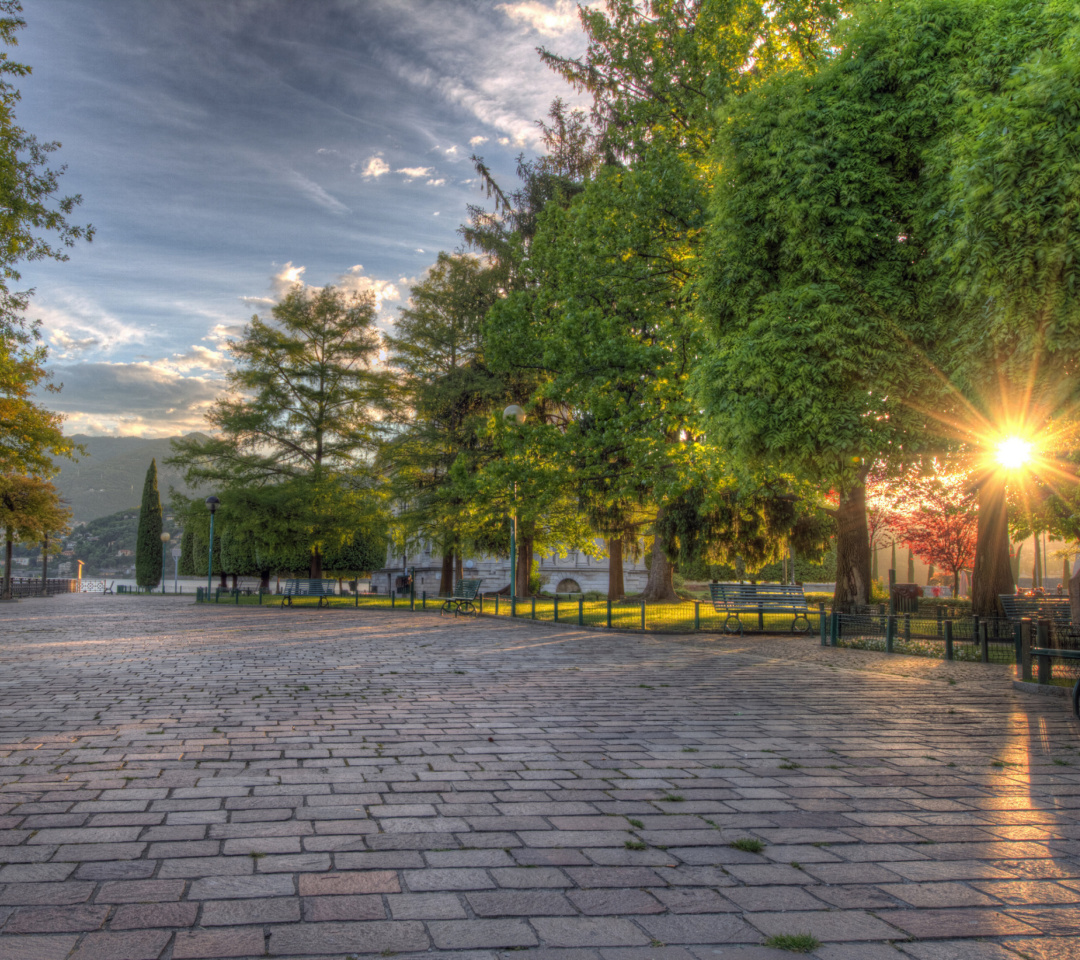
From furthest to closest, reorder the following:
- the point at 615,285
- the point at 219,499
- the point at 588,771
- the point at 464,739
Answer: the point at 219,499 → the point at 615,285 → the point at 464,739 → the point at 588,771

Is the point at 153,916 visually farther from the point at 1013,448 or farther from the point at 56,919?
the point at 1013,448

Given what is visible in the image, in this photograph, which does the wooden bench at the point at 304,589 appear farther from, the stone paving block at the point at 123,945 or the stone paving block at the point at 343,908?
the stone paving block at the point at 123,945

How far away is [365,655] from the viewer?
40.7ft

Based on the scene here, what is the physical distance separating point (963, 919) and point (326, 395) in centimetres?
3405

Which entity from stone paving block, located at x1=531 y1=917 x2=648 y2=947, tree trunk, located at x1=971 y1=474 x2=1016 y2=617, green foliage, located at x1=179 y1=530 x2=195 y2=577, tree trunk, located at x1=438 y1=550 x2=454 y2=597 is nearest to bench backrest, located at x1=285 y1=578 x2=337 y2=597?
tree trunk, located at x1=438 y1=550 x2=454 y2=597

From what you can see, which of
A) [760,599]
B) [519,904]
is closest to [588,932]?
[519,904]

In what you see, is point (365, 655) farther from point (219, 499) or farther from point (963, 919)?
point (219, 499)

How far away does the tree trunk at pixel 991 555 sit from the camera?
65.0 feet

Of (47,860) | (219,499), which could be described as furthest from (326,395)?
(47,860)

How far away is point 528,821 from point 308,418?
3262cm

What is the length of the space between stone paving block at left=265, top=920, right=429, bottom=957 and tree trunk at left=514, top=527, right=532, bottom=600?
91.9 feet

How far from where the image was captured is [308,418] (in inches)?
1377

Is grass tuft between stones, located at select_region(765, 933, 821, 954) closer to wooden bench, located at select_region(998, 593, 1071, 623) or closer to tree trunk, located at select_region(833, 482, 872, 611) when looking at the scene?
wooden bench, located at select_region(998, 593, 1071, 623)

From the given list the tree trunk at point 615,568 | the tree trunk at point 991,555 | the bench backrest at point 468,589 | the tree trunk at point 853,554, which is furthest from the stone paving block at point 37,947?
the tree trunk at point 615,568
